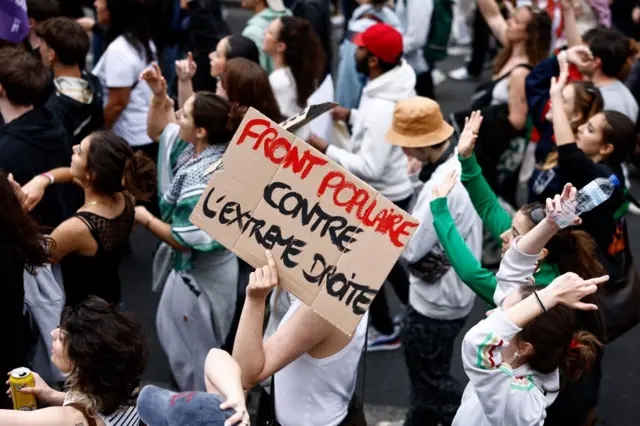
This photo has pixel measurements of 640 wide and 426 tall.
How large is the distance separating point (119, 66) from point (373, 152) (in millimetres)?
1819

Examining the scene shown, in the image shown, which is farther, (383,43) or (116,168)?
(383,43)

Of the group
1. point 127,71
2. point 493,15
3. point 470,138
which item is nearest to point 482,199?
point 470,138

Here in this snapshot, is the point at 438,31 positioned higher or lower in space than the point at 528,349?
lower

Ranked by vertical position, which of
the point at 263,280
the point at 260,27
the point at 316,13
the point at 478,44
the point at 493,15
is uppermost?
the point at 263,280

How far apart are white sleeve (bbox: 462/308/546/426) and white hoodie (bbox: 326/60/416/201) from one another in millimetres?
2576

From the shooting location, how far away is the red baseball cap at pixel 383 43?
17.5 ft

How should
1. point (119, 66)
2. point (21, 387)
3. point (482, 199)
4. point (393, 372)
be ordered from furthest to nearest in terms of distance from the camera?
point (119, 66) < point (393, 372) < point (482, 199) < point (21, 387)

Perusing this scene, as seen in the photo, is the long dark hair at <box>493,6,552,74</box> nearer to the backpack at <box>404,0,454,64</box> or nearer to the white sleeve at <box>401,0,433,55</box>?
the white sleeve at <box>401,0,433,55</box>

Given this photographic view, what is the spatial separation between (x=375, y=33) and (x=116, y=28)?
1838 millimetres

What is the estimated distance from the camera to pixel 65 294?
13.6 ft

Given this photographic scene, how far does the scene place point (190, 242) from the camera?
4.29 meters

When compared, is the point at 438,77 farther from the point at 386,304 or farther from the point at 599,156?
the point at 599,156

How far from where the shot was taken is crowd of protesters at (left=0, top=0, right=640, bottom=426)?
275 centimetres

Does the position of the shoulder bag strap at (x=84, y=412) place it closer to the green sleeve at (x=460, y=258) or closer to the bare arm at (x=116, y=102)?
the green sleeve at (x=460, y=258)
